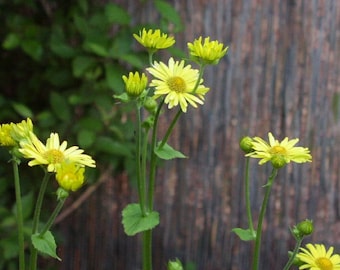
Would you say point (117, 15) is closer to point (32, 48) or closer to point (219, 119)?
point (32, 48)

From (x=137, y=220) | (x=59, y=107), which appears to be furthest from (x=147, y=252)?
(x=59, y=107)

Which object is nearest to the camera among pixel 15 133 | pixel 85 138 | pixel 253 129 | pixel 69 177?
pixel 69 177

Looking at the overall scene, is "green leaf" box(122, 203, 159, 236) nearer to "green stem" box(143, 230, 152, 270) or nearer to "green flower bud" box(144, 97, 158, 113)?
"green stem" box(143, 230, 152, 270)

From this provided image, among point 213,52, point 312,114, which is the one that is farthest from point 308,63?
point 213,52

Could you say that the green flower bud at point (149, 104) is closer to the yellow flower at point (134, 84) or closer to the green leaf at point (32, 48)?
the yellow flower at point (134, 84)

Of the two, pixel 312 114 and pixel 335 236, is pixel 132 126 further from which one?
pixel 335 236

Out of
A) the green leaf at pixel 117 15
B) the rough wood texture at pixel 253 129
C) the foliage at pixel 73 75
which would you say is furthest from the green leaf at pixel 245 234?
the rough wood texture at pixel 253 129
